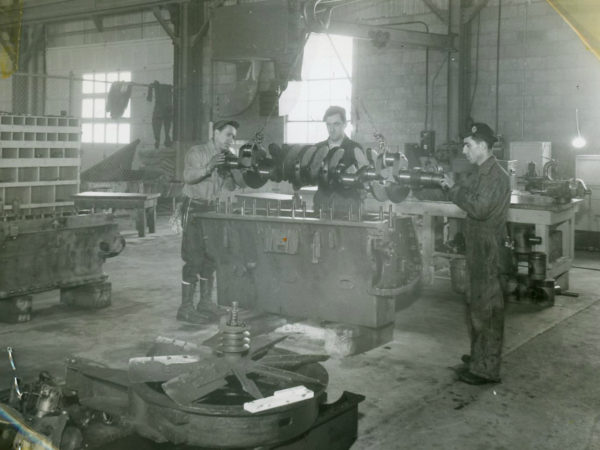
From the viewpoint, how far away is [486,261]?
308cm

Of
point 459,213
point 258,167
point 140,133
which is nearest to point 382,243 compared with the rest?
point 258,167

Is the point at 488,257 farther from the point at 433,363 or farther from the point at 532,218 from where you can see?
the point at 532,218

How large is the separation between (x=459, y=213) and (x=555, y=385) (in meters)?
2.32

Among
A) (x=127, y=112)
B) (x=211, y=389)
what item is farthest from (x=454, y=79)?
(x=211, y=389)

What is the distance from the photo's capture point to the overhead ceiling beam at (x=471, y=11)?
8688 millimetres

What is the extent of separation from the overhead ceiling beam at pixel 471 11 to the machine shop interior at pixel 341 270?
70 mm

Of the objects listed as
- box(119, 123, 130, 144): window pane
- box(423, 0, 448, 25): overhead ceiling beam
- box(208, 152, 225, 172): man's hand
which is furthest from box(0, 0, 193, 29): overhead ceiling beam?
box(208, 152, 225, 172): man's hand

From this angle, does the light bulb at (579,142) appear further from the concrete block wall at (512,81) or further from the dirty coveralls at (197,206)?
the dirty coveralls at (197,206)

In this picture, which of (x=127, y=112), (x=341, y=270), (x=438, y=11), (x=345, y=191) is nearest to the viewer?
(x=341, y=270)

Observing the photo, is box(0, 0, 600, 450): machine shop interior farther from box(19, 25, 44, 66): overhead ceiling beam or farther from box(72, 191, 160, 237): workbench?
box(19, 25, 44, 66): overhead ceiling beam

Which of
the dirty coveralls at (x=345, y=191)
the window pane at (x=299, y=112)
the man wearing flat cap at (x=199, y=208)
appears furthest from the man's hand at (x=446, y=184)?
the window pane at (x=299, y=112)

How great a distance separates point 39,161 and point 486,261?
481 centimetres

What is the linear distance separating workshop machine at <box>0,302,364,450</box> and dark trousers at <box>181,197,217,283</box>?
200cm

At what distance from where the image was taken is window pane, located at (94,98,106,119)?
13078 mm
